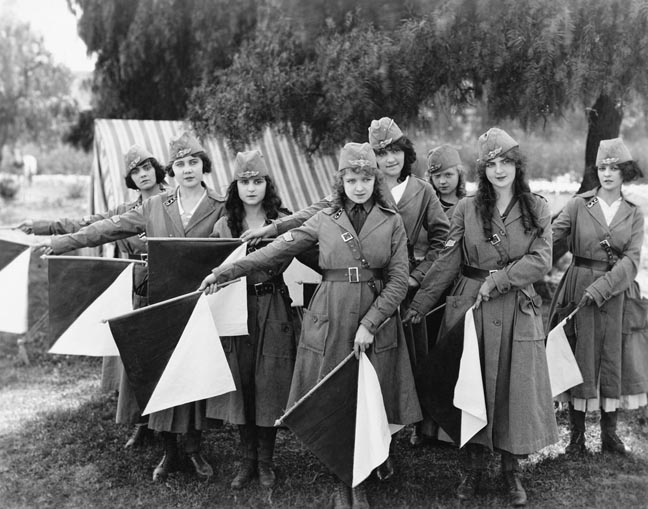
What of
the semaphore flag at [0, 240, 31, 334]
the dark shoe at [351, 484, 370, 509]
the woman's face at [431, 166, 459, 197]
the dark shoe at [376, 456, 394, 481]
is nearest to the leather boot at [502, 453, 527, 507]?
the dark shoe at [376, 456, 394, 481]

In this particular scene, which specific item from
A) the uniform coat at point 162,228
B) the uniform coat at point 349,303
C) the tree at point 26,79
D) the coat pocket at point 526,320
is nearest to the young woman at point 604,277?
the coat pocket at point 526,320

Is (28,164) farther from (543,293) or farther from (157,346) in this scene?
(157,346)

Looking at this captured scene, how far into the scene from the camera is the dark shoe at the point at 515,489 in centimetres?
421

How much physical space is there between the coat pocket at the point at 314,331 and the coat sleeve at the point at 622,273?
6.09 feet

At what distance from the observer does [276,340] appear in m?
4.46

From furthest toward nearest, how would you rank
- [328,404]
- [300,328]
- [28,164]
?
[28,164]
[300,328]
[328,404]

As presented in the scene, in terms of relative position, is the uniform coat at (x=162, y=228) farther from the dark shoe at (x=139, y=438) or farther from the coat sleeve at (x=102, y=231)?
the dark shoe at (x=139, y=438)

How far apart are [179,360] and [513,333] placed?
6.40 feet

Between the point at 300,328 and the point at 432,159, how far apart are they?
1.74 m

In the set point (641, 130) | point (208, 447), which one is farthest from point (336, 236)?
point (641, 130)

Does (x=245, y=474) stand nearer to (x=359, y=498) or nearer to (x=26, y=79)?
(x=359, y=498)

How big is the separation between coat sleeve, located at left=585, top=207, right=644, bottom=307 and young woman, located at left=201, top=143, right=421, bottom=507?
1.44 m

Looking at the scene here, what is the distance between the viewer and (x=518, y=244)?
4.13 meters

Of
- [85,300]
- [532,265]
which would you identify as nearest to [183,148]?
[85,300]
